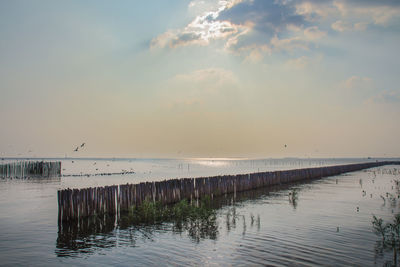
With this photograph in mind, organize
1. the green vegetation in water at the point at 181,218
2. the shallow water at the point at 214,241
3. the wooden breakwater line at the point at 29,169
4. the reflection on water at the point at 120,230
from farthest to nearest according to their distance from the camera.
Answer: the wooden breakwater line at the point at 29,169 → the green vegetation in water at the point at 181,218 → the reflection on water at the point at 120,230 → the shallow water at the point at 214,241

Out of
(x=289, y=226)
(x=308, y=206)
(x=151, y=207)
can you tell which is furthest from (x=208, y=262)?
(x=308, y=206)

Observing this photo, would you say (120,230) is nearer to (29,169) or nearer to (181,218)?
(181,218)

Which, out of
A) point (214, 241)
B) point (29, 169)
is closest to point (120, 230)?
point (214, 241)

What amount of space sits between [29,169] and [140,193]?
42.8 m

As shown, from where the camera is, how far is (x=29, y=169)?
172 ft

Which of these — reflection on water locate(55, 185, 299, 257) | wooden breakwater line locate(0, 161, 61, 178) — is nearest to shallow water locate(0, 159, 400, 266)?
reflection on water locate(55, 185, 299, 257)

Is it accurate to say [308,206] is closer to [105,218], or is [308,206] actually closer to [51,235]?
[105,218]

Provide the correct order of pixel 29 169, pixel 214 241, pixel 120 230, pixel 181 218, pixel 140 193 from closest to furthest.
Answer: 1. pixel 214 241
2. pixel 120 230
3. pixel 181 218
4. pixel 140 193
5. pixel 29 169

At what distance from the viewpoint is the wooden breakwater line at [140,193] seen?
15.1 meters

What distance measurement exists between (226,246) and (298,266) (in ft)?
9.26

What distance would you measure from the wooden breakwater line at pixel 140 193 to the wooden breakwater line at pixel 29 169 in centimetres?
3701

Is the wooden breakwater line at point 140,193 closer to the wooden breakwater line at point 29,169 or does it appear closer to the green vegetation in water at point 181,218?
the green vegetation in water at point 181,218

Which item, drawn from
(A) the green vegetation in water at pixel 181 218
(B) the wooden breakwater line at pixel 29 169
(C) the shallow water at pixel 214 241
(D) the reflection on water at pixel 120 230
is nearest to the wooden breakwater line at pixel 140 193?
(D) the reflection on water at pixel 120 230

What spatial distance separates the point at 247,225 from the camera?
1419 centimetres
